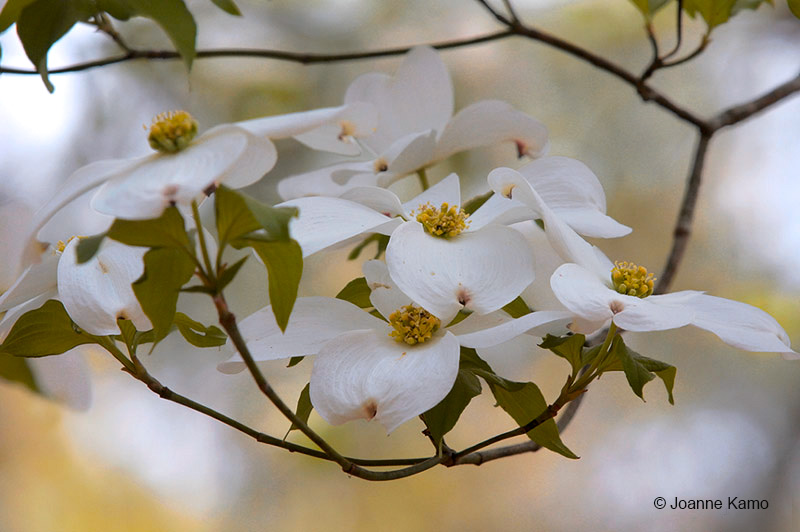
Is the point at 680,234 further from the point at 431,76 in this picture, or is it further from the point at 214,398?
the point at 214,398

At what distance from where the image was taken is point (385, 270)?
391mm

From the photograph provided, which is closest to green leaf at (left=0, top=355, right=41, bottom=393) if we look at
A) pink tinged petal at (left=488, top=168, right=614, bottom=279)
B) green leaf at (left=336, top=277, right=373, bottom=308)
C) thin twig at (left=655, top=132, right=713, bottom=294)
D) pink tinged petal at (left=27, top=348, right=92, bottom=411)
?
pink tinged petal at (left=27, top=348, right=92, bottom=411)

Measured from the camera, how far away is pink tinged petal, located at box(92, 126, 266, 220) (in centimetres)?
26

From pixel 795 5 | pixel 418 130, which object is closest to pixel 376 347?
pixel 418 130

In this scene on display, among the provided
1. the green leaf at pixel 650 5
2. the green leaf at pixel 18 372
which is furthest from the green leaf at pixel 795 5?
the green leaf at pixel 18 372

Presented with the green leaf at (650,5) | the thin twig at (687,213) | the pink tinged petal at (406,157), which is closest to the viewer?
the pink tinged petal at (406,157)

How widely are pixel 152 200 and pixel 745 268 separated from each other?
199cm

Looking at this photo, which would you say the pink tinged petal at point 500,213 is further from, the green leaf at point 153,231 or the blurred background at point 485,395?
the blurred background at point 485,395

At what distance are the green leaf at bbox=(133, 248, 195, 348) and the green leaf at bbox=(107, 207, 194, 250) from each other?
1cm

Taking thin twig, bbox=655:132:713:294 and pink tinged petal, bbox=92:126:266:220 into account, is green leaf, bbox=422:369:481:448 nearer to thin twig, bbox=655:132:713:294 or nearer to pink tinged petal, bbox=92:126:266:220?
pink tinged petal, bbox=92:126:266:220

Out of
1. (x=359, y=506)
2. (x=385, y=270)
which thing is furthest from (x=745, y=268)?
(x=385, y=270)

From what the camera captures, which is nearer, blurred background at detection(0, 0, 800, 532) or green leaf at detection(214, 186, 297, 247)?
green leaf at detection(214, 186, 297, 247)

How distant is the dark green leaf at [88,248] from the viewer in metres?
0.25

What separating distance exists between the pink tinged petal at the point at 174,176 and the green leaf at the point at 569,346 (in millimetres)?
160
